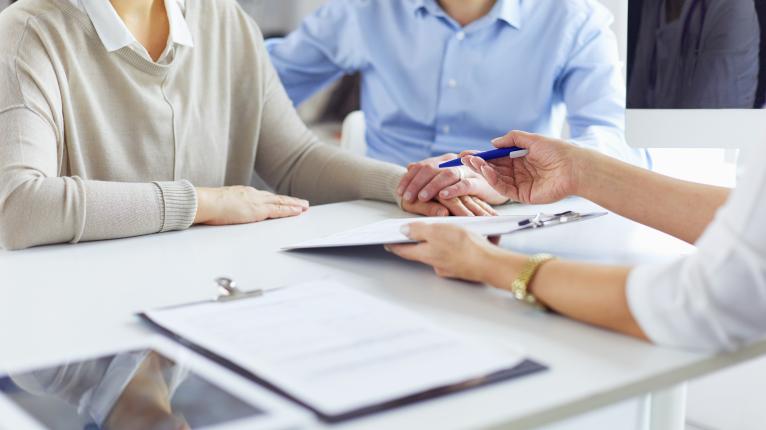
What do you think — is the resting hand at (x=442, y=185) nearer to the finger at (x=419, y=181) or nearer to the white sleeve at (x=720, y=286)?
the finger at (x=419, y=181)

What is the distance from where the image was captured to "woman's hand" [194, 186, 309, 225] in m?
1.34

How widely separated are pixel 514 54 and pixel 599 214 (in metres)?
0.80

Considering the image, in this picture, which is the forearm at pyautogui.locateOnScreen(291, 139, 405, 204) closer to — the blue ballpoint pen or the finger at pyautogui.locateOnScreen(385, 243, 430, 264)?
the blue ballpoint pen

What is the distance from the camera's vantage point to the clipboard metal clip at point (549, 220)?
1.17 metres

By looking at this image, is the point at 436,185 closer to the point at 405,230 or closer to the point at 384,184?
the point at 384,184

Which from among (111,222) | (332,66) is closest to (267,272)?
(111,222)

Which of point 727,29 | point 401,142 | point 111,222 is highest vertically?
point 727,29

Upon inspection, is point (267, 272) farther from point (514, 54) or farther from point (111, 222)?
point (514, 54)

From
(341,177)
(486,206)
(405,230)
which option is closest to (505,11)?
(341,177)

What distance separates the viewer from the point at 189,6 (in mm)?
1695

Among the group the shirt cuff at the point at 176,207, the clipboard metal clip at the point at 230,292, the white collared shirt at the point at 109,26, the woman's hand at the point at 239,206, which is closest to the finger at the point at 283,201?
the woman's hand at the point at 239,206

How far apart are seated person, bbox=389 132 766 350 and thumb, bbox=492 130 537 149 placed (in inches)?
6.1

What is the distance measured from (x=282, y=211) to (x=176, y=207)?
0.59 ft

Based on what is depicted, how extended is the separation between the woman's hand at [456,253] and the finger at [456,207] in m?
0.36
